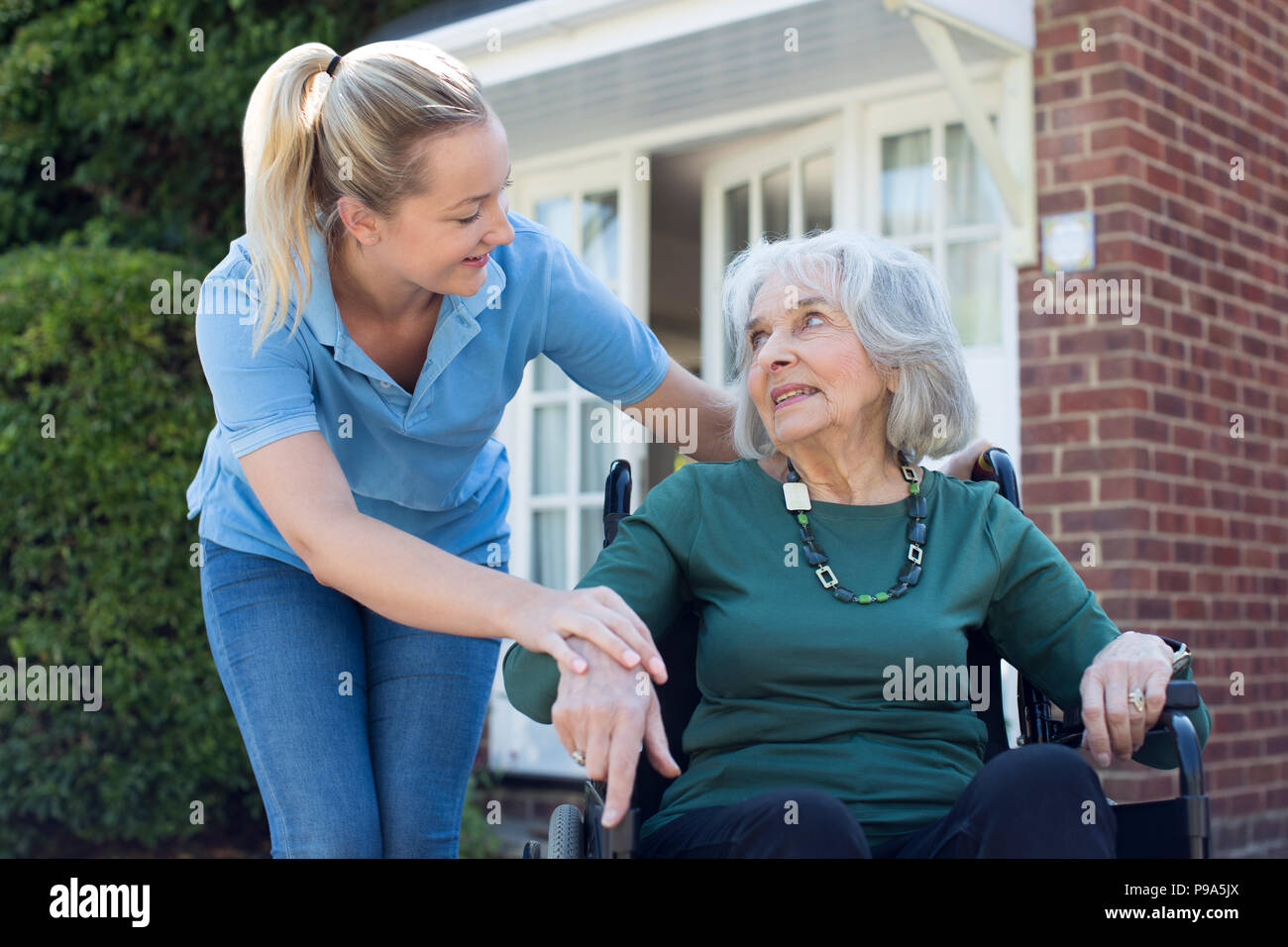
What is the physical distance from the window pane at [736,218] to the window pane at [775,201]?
0.45 ft

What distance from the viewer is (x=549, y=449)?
238 inches

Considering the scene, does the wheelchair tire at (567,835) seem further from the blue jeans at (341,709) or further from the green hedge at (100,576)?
the green hedge at (100,576)

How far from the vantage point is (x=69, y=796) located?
4695mm

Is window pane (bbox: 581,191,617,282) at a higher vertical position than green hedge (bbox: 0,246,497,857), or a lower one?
higher

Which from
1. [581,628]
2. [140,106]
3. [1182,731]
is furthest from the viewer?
[140,106]

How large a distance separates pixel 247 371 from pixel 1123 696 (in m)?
1.31

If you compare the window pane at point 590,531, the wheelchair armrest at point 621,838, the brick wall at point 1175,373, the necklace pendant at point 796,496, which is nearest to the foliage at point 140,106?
the window pane at point 590,531

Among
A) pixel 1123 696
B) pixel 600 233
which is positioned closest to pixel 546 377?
pixel 600 233

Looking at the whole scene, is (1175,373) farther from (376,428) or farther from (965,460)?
(376,428)

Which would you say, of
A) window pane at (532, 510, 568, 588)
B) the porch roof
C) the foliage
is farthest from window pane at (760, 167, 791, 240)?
the foliage

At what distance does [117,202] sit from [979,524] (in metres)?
6.13

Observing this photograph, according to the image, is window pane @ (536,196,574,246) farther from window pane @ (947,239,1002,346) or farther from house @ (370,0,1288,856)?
window pane @ (947,239,1002,346)

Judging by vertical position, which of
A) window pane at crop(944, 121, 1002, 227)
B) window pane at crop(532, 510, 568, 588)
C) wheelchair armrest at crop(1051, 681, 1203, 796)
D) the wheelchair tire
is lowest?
the wheelchair tire

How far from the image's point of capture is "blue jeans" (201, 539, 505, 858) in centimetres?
198
